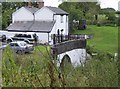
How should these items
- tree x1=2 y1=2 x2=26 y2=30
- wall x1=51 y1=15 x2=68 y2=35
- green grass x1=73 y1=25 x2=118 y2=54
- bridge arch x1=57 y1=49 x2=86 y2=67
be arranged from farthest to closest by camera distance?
1. wall x1=51 y1=15 x2=68 y2=35
2. green grass x1=73 y1=25 x2=118 y2=54
3. tree x1=2 y1=2 x2=26 y2=30
4. bridge arch x1=57 y1=49 x2=86 y2=67

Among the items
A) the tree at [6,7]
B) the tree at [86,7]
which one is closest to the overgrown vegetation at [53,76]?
the tree at [6,7]

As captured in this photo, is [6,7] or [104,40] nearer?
[6,7]

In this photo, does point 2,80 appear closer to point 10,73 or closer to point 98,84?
point 10,73

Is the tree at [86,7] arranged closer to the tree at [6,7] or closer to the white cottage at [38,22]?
the tree at [6,7]

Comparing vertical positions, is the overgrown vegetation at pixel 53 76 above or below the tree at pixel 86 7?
below

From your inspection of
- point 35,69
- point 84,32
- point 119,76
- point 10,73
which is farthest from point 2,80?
point 84,32

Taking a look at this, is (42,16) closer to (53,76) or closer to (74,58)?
(74,58)

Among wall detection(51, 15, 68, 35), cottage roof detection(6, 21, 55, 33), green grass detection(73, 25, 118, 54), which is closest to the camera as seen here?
green grass detection(73, 25, 118, 54)

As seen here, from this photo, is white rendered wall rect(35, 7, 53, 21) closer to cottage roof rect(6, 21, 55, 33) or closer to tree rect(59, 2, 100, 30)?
cottage roof rect(6, 21, 55, 33)

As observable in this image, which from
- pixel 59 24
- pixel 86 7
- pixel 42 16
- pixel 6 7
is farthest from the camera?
pixel 42 16

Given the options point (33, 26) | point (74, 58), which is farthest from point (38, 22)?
point (74, 58)

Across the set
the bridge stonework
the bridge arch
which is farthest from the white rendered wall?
the bridge arch

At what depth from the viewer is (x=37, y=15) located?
29.8 ft

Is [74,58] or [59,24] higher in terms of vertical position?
[59,24]
